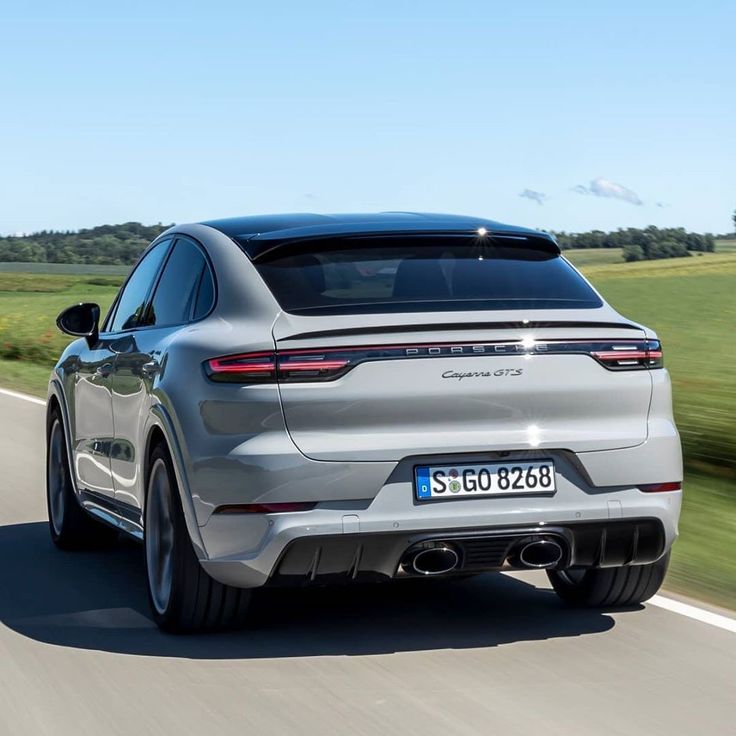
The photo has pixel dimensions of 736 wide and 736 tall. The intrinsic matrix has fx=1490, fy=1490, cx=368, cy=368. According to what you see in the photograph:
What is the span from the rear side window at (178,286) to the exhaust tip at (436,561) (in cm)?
145

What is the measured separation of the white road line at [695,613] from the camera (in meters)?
5.85

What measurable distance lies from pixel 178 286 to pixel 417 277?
47.5 inches

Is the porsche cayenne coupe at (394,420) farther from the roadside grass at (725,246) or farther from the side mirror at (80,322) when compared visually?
the roadside grass at (725,246)

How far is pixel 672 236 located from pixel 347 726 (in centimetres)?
8713

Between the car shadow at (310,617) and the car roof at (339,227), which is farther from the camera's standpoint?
the car roof at (339,227)

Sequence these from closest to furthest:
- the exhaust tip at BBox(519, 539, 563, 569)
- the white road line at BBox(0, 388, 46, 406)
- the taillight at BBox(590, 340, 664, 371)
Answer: the exhaust tip at BBox(519, 539, 563, 569) → the taillight at BBox(590, 340, 664, 371) → the white road line at BBox(0, 388, 46, 406)

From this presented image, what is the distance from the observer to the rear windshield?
5.49 m

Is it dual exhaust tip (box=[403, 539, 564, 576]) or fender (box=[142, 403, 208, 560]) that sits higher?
fender (box=[142, 403, 208, 560])

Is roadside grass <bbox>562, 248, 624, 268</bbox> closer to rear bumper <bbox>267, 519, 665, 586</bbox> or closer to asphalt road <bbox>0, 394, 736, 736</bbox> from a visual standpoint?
asphalt road <bbox>0, 394, 736, 736</bbox>

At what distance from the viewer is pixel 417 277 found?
18.7ft

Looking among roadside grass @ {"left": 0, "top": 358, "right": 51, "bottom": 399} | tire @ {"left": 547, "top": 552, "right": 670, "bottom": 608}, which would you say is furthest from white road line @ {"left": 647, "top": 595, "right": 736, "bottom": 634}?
roadside grass @ {"left": 0, "top": 358, "right": 51, "bottom": 399}

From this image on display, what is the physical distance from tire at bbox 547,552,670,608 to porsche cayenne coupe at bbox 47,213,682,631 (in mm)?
65

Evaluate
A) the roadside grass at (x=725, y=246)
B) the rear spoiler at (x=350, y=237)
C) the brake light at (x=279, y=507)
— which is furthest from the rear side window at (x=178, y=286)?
the roadside grass at (x=725, y=246)

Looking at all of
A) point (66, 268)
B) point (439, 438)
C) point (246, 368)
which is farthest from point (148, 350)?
point (66, 268)
